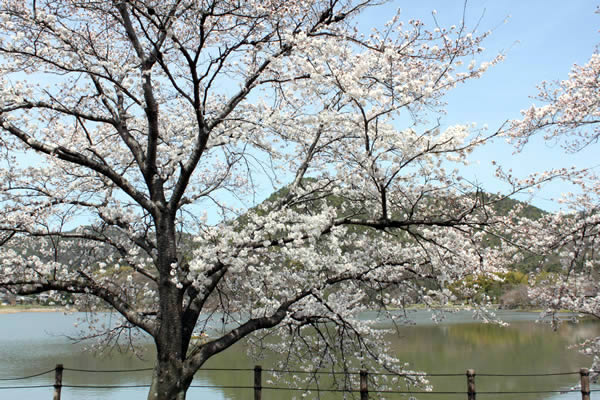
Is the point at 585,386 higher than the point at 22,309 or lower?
lower

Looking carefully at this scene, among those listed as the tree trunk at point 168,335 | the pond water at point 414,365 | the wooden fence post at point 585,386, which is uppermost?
the tree trunk at point 168,335

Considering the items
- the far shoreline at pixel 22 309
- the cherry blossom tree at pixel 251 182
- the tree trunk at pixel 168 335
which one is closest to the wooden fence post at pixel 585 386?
the cherry blossom tree at pixel 251 182

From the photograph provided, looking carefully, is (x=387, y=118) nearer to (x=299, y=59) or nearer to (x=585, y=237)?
(x=299, y=59)

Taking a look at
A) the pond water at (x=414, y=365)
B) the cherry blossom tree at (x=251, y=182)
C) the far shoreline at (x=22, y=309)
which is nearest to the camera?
the cherry blossom tree at (x=251, y=182)

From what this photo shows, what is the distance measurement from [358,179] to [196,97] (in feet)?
6.11

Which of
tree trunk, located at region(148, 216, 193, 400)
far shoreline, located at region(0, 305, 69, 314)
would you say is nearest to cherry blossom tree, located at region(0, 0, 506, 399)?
tree trunk, located at region(148, 216, 193, 400)

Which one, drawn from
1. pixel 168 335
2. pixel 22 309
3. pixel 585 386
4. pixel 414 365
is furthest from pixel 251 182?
pixel 22 309

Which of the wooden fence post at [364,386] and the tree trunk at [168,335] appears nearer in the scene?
the tree trunk at [168,335]

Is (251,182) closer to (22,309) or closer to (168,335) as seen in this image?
(168,335)

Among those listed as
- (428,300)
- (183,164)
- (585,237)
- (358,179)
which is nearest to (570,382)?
(585,237)

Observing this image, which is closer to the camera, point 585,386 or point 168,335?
point 168,335

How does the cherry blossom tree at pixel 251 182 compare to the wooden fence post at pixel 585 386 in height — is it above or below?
above

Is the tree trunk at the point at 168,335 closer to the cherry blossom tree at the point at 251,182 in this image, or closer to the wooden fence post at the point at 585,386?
the cherry blossom tree at the point at 251,182

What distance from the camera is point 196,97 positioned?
195 inches
